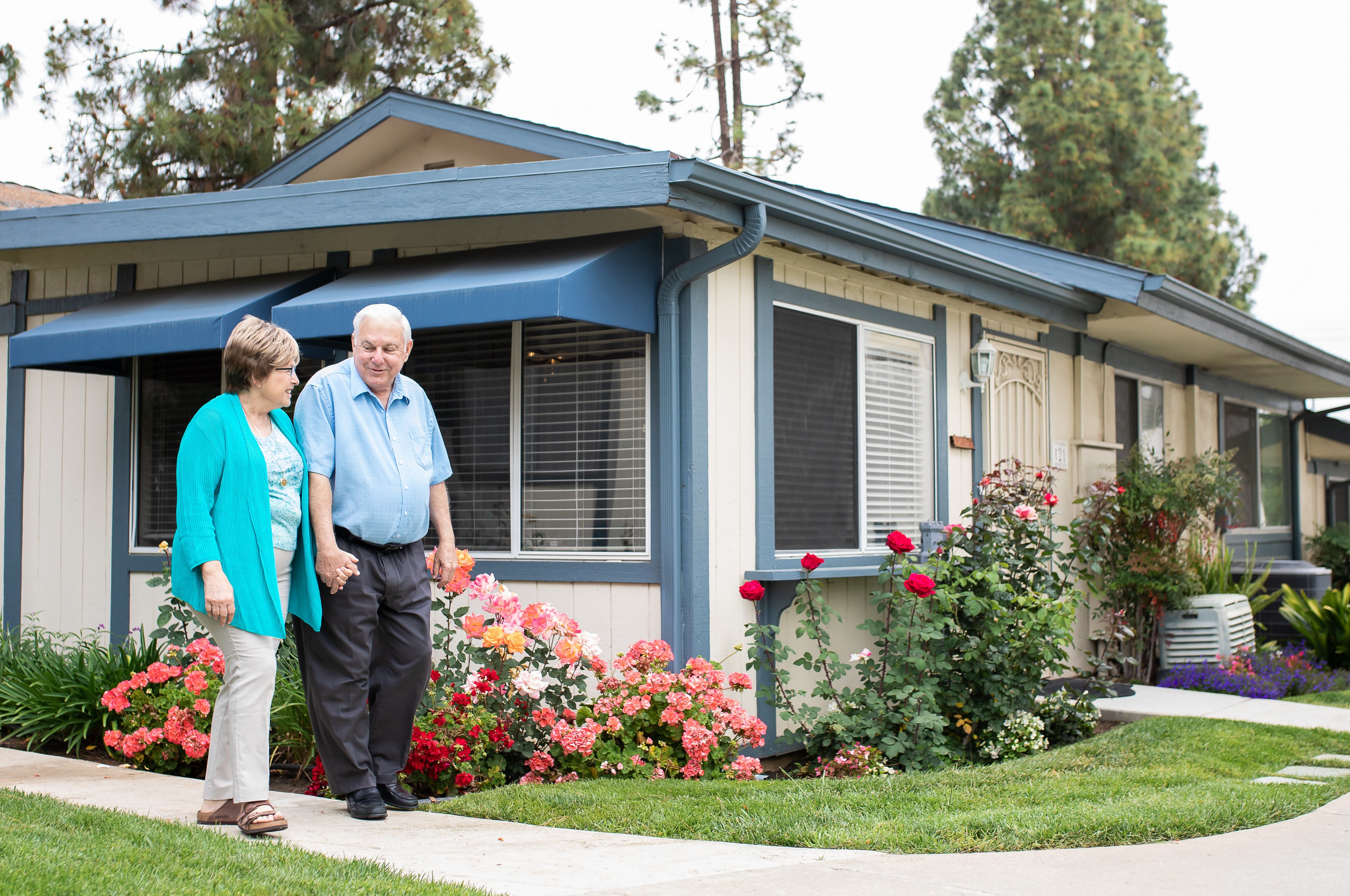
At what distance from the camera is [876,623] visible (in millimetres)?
6094

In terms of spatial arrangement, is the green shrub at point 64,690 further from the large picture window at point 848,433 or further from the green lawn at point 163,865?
the large picture window at point 848,433

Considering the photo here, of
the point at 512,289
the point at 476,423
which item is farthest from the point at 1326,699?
the point at 512,289

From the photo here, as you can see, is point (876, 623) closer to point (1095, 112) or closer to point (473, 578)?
point (473, 578)

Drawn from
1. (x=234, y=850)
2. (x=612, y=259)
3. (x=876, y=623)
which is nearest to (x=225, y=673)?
(x=234, y=850)

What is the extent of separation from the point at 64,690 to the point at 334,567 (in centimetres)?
280

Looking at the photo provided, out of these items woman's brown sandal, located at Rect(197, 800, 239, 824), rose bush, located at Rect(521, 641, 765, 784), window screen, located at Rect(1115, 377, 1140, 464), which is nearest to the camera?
woman's brown sandal, located at Rect(197, 800, 239, 824)

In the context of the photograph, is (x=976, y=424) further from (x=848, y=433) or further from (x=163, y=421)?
(x=163, y=421)

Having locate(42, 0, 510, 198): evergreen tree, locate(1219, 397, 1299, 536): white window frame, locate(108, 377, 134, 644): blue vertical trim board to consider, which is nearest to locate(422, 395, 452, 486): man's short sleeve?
locate(108, 377, 134, 644): blue vertical trim board

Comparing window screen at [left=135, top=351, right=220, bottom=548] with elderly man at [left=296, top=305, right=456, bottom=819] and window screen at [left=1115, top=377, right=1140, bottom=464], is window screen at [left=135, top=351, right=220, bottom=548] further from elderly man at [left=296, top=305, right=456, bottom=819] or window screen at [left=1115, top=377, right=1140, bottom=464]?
window screen at [left=1115, top=377, right=1140, bottom=464]

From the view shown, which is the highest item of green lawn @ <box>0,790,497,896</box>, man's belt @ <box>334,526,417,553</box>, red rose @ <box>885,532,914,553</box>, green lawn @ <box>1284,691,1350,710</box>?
man's belt @ <box>334,526,417,553</box>

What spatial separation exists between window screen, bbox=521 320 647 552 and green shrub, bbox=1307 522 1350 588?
32.3 ft

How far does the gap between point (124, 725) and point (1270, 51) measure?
3235 cm

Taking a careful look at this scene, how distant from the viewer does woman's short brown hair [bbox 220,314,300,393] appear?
389 centimetres

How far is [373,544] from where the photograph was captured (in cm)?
423
